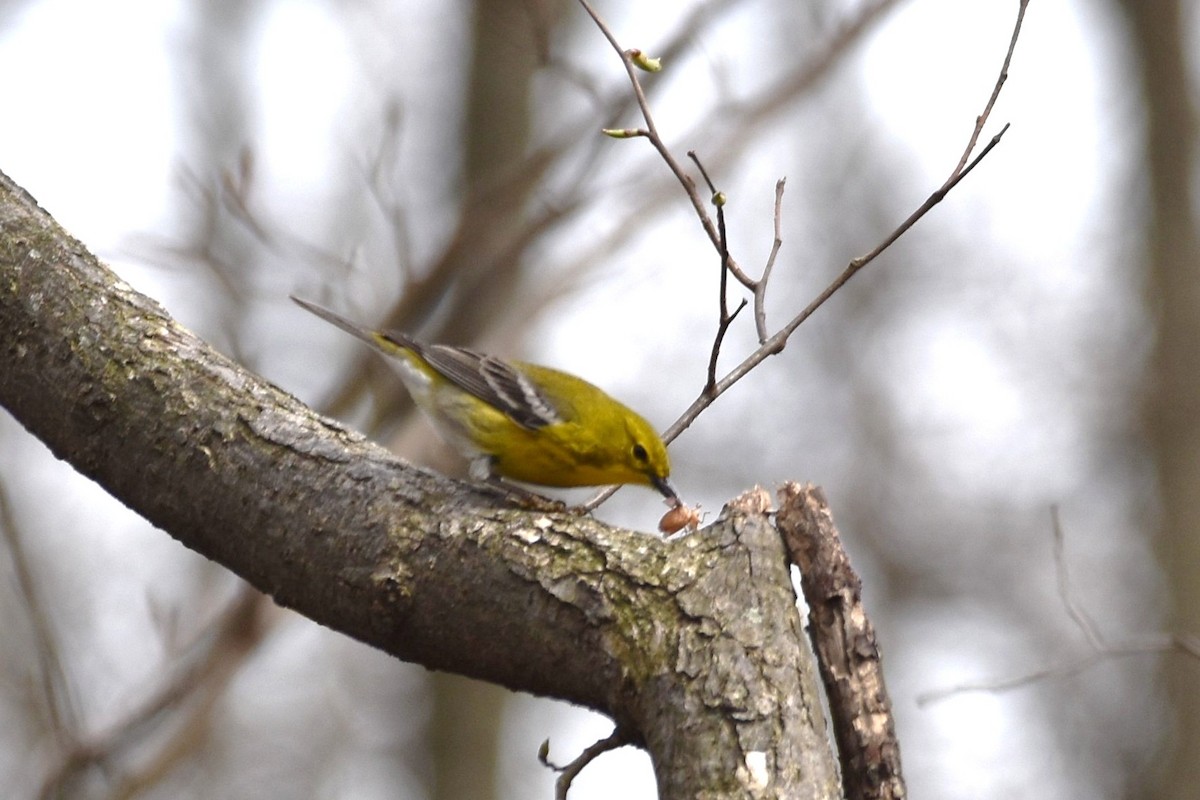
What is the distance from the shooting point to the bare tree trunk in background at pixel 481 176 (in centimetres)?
1084

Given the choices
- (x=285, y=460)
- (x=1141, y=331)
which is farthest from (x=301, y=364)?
(x=285, y=460)

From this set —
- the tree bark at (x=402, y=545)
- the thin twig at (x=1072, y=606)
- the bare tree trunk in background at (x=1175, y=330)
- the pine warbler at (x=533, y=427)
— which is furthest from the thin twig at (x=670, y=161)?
the bare tree trunk in background at (x=1175, y=330)

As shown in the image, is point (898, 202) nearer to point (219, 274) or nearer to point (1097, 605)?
point (1097, 605)

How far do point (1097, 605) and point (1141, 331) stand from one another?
2997 millimetres

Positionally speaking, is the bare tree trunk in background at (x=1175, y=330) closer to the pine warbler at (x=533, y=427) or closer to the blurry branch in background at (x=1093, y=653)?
the blurry branch in background at (x=1093, y=653)

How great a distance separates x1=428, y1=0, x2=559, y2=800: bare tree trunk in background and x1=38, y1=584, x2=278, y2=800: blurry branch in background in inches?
238

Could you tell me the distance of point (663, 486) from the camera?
495 centimetres

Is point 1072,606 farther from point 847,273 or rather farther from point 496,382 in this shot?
point 496,382

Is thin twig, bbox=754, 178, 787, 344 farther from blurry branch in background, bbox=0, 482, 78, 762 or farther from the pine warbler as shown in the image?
blurry branch in background, bbox=0, 482, 78, 762

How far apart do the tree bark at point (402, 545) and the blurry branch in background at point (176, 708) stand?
1.91 m

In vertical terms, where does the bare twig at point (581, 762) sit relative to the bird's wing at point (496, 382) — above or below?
below

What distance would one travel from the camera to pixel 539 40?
5195 millimetres

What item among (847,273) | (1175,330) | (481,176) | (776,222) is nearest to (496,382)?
(776,222)

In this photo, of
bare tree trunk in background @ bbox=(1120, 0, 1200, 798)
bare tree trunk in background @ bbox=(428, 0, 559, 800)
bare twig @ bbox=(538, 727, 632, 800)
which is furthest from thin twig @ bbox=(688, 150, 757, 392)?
bare tree trunk in background @ bbox=(1120, 0, 1200, 798)
